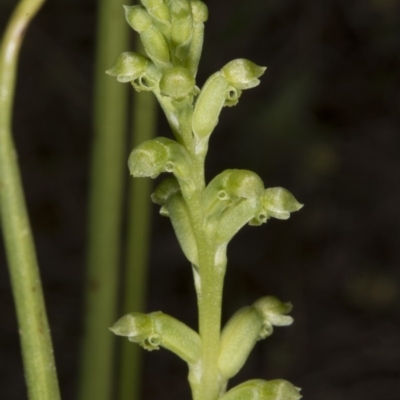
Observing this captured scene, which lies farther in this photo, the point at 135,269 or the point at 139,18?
the point at 135,269

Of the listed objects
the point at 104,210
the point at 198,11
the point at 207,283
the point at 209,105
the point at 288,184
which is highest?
the point at 288,184

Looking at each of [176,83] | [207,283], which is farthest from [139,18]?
[207,283]

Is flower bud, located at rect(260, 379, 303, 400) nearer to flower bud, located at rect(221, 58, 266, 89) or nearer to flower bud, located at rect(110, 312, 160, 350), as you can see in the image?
flower bud, located at rect(110, 312, 160, 350)

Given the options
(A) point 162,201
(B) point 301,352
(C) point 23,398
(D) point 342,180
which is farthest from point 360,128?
(A) point 162,201

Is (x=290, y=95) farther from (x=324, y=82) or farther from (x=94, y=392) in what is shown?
(x=94, y=392)

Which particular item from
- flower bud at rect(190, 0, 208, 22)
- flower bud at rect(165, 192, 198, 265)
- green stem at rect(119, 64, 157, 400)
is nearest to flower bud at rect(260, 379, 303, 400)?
flower bud at rect(165, 192, 198, 265)

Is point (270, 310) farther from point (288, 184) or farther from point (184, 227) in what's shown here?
point (288, 184)

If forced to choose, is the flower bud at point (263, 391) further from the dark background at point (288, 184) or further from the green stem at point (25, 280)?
the dark background at point (288, 184)

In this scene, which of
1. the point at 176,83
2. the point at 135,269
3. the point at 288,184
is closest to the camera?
the point at 176,83
